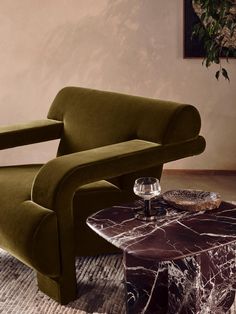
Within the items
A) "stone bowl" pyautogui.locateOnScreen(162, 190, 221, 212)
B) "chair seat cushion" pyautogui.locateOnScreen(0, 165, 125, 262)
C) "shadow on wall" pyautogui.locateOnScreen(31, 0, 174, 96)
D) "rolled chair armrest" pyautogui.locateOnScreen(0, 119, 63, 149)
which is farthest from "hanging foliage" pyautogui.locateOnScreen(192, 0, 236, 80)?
"stone bowl" pyautogui.locateOnScreen(162, 190, 221, 212)

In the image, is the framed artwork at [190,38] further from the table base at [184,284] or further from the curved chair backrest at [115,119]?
the table base at [184,284]

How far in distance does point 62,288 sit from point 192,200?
70cm

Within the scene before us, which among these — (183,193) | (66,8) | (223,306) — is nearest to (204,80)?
(66,8)

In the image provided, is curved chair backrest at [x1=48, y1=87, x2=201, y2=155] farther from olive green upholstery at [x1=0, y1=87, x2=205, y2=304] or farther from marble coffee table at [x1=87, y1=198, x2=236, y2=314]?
marble coffee table at [x1=87, y1=198, x2=236, y2=314]

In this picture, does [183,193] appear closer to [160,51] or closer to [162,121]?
[162,121]

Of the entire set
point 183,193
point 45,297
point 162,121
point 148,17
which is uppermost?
point 148,17

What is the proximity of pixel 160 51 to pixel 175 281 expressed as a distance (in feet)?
Answer: 7.20

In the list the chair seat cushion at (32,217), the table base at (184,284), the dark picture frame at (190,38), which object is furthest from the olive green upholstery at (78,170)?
the dark picture frame at (190,38)

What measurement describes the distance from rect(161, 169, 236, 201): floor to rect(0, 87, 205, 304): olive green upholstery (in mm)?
1077

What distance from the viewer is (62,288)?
3012 millimetres

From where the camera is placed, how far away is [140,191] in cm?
273

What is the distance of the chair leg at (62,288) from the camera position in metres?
3.01

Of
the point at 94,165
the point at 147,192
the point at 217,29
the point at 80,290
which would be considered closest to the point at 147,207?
the point at 147,192

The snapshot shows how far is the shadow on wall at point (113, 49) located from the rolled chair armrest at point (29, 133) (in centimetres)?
105
